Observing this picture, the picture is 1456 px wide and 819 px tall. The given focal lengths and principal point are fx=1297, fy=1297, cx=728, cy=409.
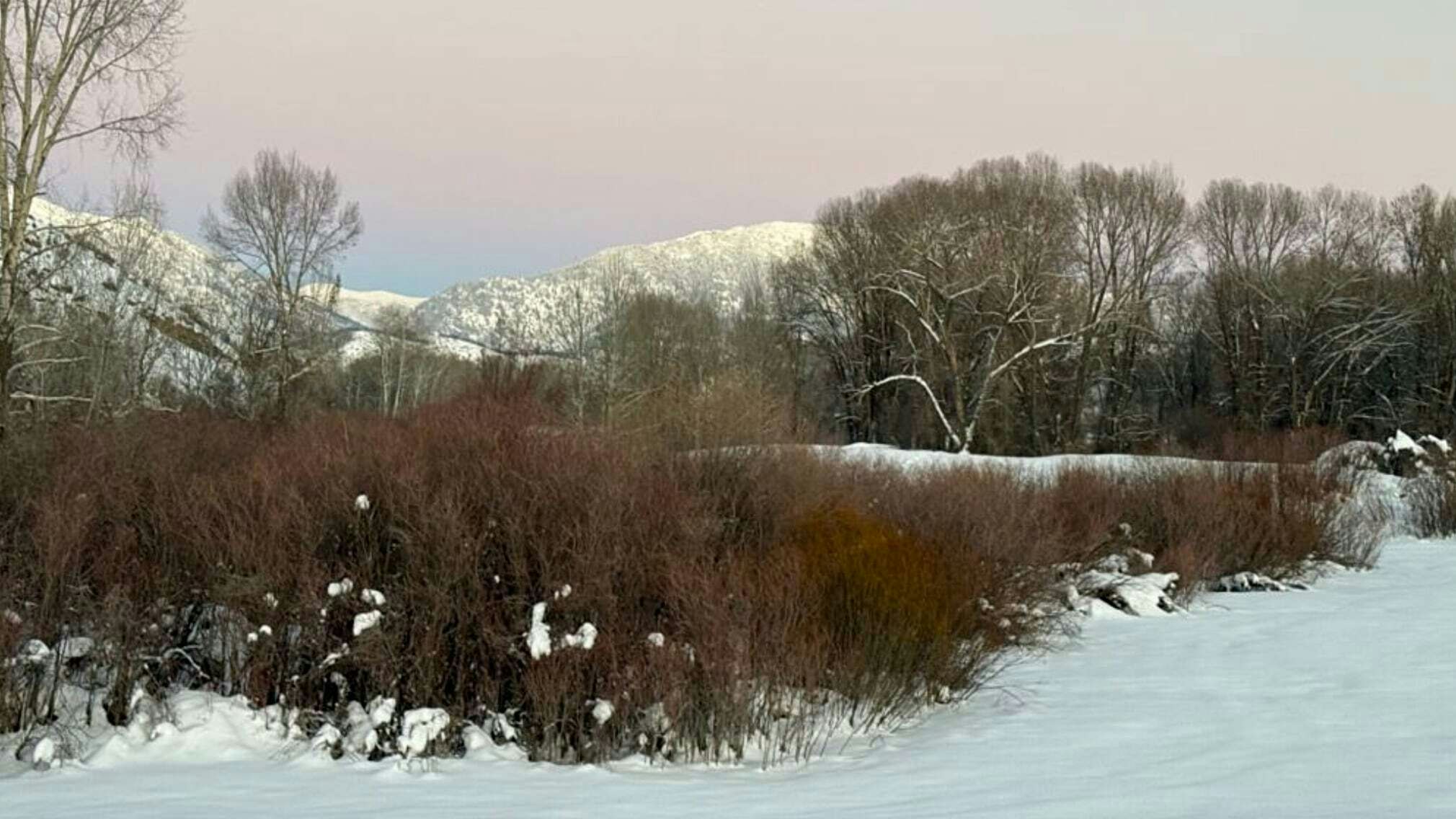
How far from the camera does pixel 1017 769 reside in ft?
27.3

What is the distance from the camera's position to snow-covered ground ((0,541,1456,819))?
7.16m

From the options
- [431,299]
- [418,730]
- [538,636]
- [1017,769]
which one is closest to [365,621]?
[418,730]

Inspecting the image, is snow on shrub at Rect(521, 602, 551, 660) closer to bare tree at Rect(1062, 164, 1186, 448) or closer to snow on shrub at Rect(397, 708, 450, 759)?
snow on shrub at Rect(397, 708, 450, 759)

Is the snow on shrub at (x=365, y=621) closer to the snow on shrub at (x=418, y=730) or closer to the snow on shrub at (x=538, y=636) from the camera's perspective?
Answer: the snow on shrub at (x=418, y=730)

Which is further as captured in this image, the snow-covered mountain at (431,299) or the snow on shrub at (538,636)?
the snow-covered mountain at (431,299)

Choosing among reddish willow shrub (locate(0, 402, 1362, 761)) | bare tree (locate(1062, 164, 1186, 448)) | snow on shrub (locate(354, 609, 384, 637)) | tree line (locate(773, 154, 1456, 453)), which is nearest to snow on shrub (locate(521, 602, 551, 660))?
reddish willow shrub (locate(0, 402, 1362, 761))

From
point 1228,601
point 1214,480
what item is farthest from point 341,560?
point 1214,480

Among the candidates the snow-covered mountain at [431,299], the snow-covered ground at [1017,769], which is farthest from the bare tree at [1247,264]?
the snow-covered ground at [1017,769]

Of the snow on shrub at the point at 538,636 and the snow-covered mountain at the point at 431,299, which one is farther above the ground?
the snow-covered mountain at the point at 431,299

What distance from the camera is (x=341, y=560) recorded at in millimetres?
9953

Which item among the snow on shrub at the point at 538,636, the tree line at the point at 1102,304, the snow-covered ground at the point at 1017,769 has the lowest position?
the snow-covered ground at the point at 1017,769

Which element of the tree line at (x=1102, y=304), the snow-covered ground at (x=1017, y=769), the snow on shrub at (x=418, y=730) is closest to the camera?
the snow-covered ground at (x=1017, y=769)

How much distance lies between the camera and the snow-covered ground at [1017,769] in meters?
7.16

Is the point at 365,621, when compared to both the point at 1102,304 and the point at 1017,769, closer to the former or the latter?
the point at 1017,769
